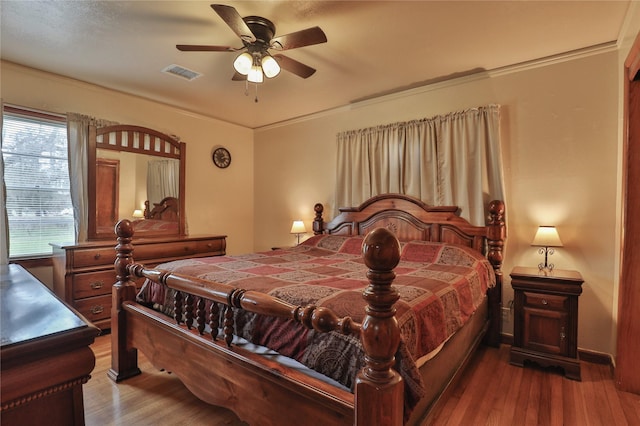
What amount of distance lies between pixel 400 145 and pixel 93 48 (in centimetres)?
299

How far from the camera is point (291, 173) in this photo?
4695 millimetres

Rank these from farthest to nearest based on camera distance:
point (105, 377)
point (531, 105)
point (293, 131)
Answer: point (293, 131) < point (531, 105) < point (105, 377)

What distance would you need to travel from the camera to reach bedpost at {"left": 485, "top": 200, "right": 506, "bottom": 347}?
2855 millimetres

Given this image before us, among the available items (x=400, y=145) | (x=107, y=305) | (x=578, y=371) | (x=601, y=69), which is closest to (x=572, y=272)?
(x=578, y=371)

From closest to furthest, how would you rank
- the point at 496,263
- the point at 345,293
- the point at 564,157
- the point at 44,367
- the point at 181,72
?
the point at 44,367
the point at 345,293
the point at 564,157
the point at 496,263
the point at 181,72

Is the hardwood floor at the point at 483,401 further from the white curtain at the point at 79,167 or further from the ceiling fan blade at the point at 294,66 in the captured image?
the ceiling fan blade at the point at 294,66

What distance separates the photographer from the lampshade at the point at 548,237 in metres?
2.51

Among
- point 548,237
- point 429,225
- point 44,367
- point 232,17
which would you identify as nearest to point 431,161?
point 429,225

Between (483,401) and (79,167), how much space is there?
4068 mm

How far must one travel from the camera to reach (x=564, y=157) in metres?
2.73

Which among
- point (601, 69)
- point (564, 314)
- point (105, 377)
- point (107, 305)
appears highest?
point (601, 69)

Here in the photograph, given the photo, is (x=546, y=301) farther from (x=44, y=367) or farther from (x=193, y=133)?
(x=193, y=133)

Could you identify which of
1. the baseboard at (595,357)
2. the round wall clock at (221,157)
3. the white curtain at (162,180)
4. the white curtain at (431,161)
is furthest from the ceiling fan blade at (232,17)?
the baseboard at (595,357)

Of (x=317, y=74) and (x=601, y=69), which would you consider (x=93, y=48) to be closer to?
(x=317, y=74)
